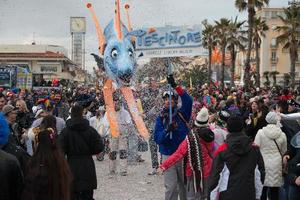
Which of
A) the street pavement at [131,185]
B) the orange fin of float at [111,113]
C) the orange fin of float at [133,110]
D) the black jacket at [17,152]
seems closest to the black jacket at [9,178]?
the black jacket at [17,152]

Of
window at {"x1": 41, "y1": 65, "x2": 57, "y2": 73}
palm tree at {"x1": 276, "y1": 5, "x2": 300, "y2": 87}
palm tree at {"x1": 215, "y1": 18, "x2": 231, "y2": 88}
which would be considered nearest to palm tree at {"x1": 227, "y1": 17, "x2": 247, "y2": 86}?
palm tree at {"x1": 215, "y1": 18, "x2": 231, "y2": 88}

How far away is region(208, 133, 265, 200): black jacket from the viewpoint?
520 cm

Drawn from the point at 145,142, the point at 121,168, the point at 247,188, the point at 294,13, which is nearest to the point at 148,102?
the point at 145,142

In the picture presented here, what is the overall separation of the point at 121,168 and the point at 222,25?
41.5 m

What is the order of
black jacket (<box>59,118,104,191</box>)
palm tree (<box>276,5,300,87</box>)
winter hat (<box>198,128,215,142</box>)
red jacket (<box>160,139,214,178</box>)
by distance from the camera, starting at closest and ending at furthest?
black jacket (<box>59,118,104,191</box>)
winter hat (<box>198,128,215,142</box>)
red jacket (<box>160,139,214,178</box>)
palm tree (<box>276,5,300,87</box>)

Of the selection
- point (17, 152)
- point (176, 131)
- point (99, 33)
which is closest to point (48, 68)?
point (99, 33)

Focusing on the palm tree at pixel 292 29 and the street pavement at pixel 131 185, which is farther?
the palm tree at pixel 292 29

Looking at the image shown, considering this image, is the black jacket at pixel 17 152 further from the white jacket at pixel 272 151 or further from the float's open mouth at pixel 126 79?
the float's open mouth at pixel 126 79

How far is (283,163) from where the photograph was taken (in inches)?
274

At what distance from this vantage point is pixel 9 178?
4.08 meters

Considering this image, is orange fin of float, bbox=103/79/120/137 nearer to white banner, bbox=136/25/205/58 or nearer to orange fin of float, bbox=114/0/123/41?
orange fin of float, bbox=114/0/123/41

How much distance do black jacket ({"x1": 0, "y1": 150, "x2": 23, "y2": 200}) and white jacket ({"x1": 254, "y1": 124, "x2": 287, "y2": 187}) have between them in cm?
384

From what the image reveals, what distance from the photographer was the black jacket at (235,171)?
520cm

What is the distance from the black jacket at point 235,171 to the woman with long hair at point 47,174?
158 cm
